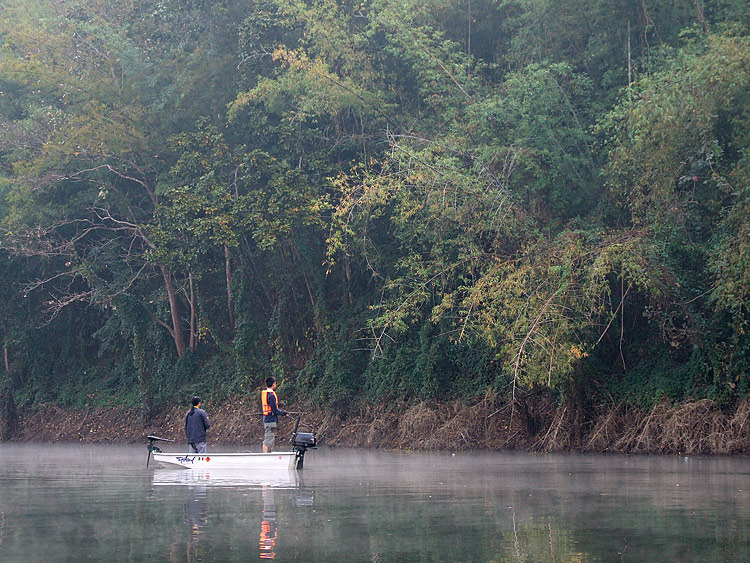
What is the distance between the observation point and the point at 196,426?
Answer: 21.9 metres

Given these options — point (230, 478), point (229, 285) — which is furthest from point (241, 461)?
point (229, 285)

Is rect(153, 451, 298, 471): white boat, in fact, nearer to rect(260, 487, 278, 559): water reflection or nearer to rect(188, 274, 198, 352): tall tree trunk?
rect(260, 487, 278, 559): water reflection

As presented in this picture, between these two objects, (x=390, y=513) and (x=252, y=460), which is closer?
(x=390, y=513)

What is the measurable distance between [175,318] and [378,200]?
11.6 metres

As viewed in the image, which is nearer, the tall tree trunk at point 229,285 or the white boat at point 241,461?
the white boat at point 241,461

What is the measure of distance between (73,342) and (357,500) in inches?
1134

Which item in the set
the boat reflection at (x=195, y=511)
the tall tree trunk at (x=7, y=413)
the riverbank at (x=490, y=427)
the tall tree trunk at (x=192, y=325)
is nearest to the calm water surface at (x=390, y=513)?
the boat reflection at (x=195, y=511)

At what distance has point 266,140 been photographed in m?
34.6

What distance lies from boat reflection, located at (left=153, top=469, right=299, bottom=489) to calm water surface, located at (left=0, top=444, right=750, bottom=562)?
42 millimetres

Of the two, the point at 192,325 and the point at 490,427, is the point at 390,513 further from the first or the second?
the point at 192,325

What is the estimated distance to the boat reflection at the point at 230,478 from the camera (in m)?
18.0

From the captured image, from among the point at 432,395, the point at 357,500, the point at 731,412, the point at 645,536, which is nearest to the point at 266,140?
the point at 432,395

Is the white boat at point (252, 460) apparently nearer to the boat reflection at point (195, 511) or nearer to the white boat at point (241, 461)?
the white boat at point (241, 461)

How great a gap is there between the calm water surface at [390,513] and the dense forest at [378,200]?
509cm
